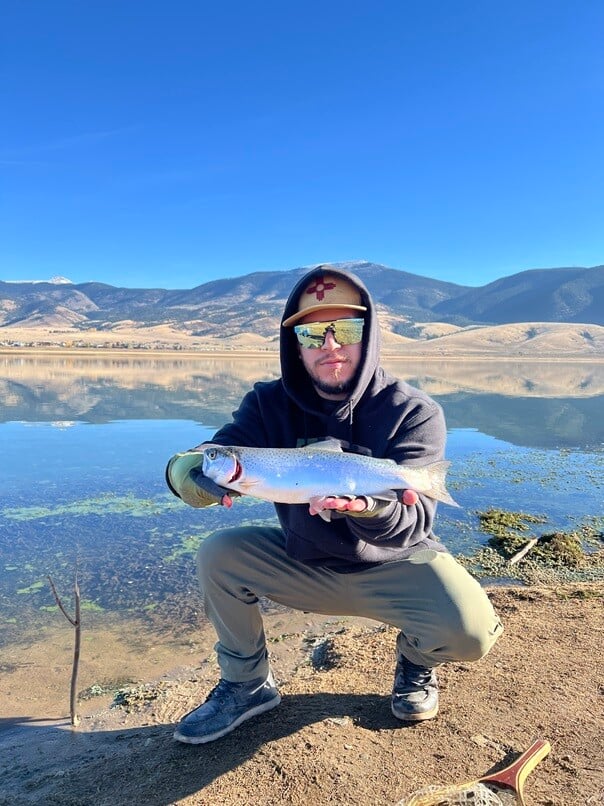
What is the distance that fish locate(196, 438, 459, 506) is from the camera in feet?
10.8

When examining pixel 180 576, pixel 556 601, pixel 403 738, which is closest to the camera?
pixel 403 738

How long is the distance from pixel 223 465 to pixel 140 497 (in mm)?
7677

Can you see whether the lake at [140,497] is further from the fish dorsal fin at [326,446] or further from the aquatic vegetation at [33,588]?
the fish dorsal fin at [326,446]

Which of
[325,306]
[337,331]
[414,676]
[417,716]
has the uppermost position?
[325,306]

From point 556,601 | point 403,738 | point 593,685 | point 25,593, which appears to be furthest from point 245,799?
point 25,593

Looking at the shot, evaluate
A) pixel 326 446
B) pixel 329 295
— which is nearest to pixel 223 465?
pixel 326 446

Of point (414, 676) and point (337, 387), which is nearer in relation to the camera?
point (414, 676)

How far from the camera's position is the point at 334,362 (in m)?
4.02

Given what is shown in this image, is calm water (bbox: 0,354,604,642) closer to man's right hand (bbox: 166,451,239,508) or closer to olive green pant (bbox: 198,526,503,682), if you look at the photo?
olive green pant (bbox: 198,526,503,682)

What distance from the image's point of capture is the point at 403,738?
3.49 m

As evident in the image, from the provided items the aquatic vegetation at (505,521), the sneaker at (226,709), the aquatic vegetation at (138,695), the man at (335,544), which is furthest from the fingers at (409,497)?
the aquatic vegetation at (505,521)

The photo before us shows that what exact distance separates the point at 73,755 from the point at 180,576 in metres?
3.50

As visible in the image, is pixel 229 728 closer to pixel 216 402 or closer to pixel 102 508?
pixel 102 508

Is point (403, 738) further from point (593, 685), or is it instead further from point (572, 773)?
point (593, 685)
